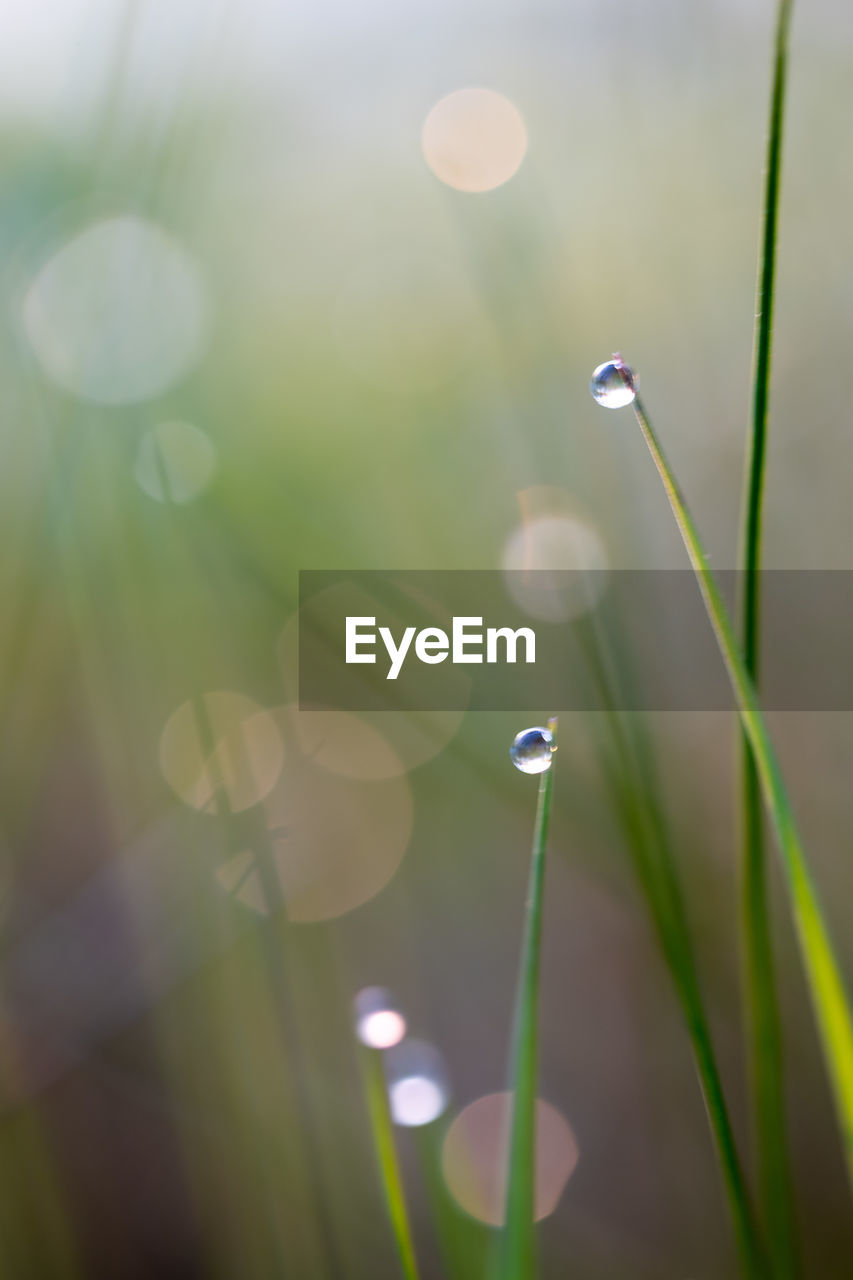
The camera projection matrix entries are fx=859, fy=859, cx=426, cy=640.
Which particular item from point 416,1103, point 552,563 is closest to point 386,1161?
point 416,1103

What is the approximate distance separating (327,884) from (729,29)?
2.87ft

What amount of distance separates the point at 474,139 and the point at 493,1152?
35.9 inches

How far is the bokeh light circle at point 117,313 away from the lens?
2.46 feet

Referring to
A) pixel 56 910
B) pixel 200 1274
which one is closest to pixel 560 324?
pixel 56 910

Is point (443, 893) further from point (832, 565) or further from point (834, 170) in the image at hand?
point (834, 170)

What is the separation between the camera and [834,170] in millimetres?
771

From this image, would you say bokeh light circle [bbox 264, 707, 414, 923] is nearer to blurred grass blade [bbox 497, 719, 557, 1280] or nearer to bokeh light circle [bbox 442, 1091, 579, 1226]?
bokeh light circle [bbox 442, 1091, 579, 1226]

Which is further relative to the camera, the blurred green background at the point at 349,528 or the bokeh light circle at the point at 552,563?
the bokeh light circle at the point at 552,563

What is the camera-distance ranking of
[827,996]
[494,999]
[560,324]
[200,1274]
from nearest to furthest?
[827,996] → [200,1274] → [494,999] → [560,324]

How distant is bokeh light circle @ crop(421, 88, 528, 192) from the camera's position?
835 mm

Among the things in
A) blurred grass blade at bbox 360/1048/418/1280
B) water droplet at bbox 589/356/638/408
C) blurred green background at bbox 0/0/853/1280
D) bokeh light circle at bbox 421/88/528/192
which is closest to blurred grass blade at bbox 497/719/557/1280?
blurred grass blade at bbox 360/1048/418/1280
